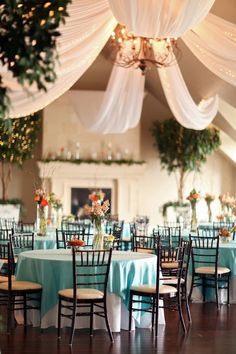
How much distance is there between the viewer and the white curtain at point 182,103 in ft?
36.3

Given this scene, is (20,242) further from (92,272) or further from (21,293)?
(92,272)

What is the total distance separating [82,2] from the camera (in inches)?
335

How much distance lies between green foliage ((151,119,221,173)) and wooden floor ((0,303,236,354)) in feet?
33.2

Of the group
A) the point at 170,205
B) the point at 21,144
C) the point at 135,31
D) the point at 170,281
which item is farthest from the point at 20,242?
the point at 170,205

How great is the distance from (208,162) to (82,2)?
1192 centimetres

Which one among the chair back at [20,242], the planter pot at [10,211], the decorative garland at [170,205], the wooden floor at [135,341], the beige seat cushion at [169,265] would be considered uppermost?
the decorative garland at [170,205]

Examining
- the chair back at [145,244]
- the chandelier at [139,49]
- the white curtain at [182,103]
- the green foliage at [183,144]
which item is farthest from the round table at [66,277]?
the green foliage at [183,144]

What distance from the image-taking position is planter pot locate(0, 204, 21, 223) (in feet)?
56.3

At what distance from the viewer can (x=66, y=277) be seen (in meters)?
7.18

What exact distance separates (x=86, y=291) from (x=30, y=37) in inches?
138

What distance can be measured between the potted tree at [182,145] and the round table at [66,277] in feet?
34.2

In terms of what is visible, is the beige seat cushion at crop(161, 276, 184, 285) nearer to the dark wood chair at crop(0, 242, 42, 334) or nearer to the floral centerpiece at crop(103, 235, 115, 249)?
the floral centerpiece at crop(103, 235, 115, 249)

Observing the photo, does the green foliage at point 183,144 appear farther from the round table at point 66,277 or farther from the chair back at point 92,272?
the chair back at point 92,272

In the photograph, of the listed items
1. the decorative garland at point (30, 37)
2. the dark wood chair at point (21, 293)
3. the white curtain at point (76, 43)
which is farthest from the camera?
the white curtain at point (76, 43)
